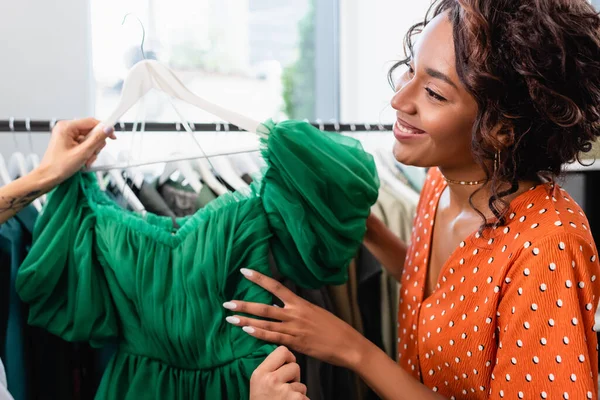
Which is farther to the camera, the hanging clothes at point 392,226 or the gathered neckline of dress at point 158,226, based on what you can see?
the hanging clothes at point 392,226

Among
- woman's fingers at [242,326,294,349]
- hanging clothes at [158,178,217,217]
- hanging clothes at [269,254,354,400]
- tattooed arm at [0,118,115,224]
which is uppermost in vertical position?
tattooed arm at [0,118,115,224]

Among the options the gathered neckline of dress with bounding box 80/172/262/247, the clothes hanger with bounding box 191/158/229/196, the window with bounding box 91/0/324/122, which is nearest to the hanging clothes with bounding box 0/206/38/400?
the gathered neckline of dress with bounding box 80/172/262/247

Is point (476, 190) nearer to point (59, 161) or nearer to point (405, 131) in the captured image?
point (405, 131)

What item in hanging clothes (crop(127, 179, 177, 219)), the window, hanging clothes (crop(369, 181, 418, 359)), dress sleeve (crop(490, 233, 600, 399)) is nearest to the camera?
dress sleeve (crop(490, 233, 600, 399))

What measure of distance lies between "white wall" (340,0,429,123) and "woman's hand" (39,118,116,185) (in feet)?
4.02

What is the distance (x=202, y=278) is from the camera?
90 cm

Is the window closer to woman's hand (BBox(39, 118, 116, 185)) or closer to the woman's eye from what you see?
woman's hand (BBox(39, 118, 116, 185))

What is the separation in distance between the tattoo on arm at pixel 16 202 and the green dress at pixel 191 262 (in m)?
0.04

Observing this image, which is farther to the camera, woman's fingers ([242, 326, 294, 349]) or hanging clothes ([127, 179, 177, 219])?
hanging clothes ([127, 179, 177, 219])

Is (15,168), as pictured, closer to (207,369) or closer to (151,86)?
(151,86)

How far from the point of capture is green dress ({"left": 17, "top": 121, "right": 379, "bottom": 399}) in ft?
2.96

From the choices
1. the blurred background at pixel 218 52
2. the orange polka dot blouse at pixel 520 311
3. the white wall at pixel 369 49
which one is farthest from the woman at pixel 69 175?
the white wall at pixel 369 49

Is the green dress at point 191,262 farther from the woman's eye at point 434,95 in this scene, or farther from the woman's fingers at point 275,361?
the woman's eye at point 434,95

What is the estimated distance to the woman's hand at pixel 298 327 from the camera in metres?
0.89
